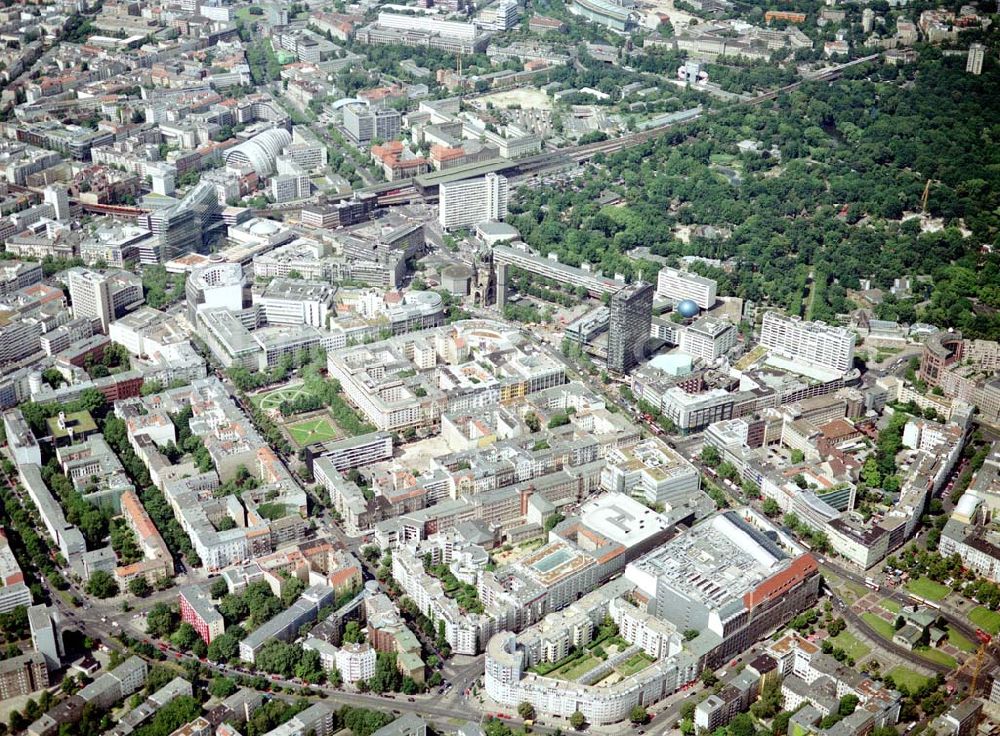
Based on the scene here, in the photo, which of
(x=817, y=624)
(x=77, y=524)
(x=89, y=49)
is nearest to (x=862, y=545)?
(x=817, y=624)

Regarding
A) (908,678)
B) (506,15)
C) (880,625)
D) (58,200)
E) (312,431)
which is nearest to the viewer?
(908,678)

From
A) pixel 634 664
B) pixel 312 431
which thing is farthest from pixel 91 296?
pixel 634 664

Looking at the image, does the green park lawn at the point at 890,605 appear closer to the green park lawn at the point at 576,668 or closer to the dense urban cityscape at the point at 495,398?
the dense urban cityscape at the point at 495,398

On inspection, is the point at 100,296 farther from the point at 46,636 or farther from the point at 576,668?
the point at 576,668

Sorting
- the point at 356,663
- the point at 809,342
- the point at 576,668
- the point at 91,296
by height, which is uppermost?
the point at 91,296

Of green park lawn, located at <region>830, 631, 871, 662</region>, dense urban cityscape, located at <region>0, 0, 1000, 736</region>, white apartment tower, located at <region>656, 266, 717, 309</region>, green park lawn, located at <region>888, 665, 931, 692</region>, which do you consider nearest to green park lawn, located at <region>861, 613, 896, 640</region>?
dense urban cityscape, located at <region>0, 0, 1000, 736</region>

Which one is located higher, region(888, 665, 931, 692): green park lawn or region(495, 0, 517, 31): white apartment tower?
region(495, 0, 517, 31): white apartment tower

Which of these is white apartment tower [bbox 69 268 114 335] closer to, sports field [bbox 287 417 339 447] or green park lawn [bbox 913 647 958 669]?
sports field [bbox 287 417 339 447]
